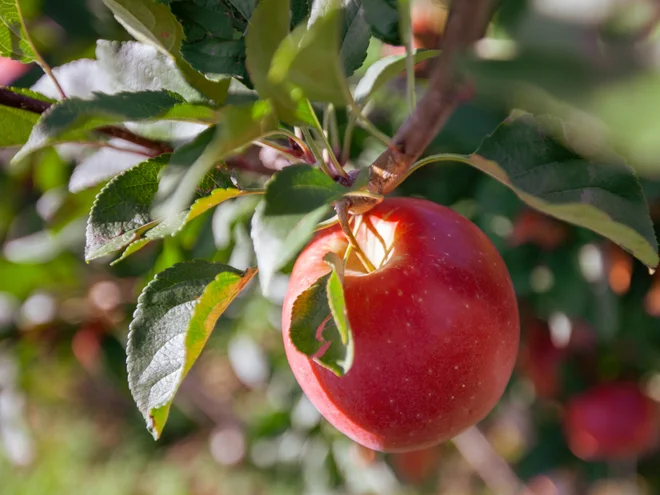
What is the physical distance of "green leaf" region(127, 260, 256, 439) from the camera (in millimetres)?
513

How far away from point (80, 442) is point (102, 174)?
3.57m

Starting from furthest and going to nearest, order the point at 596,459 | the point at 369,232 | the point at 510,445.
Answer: the point at 510,445
the point at 596,459
the point at 369,232

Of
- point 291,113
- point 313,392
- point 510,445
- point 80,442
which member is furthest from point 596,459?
point 80,442

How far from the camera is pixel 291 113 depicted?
44 centimetres

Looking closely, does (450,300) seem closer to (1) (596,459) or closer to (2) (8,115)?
(2) (8,115)

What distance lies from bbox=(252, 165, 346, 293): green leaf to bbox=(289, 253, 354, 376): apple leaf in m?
0.05

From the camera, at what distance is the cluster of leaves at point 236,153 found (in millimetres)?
393

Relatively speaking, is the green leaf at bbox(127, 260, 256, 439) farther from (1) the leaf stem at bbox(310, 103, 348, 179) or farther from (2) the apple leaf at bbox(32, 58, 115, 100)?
A: (2) the apple leaf at bbox(32, 58, 115, 100)

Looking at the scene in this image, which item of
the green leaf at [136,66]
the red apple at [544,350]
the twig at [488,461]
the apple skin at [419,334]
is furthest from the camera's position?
the twig at [488,461]

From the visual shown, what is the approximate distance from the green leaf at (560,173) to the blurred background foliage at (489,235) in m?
0.02

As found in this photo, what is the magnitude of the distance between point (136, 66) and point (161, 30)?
103 millimetres

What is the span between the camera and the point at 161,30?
1.81 feet

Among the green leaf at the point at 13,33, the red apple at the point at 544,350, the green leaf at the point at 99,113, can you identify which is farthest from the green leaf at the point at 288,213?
the red apple at the point at 544,350

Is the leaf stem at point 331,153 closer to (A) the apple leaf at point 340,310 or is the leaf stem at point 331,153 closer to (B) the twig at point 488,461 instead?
(A) the apple leaf at point 340,310
